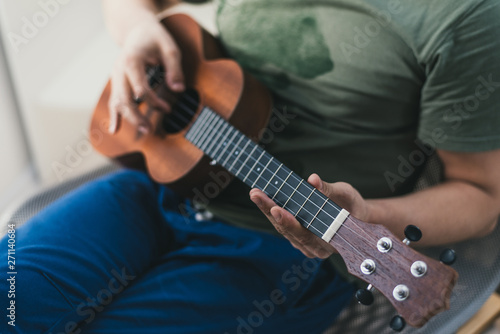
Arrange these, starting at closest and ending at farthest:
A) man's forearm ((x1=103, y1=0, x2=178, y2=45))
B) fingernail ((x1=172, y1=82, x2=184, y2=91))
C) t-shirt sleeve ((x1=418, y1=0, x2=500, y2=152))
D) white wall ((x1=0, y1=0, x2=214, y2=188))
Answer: t-shirt sleeve ((x1=418, y1=0, x2=500, y2=152)), fingernail ((x1=172, y1=82, x2=184, y2=91)), man's forearm ((x1=103, y1=0, x2=178, y2=45)), white wall ((x1=0, y1=0, x2=214, y2=188))

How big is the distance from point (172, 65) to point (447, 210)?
1.61 feet

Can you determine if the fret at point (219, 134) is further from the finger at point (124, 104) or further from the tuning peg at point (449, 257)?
the tuning peg at point (449, 257)

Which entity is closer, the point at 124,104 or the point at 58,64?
the point at 124,104

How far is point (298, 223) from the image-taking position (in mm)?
588

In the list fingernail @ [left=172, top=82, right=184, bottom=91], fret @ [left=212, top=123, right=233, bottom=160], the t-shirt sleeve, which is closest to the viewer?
the t-shirt sleeve


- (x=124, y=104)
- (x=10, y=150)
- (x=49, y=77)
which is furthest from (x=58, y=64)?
(x=124, y=104)

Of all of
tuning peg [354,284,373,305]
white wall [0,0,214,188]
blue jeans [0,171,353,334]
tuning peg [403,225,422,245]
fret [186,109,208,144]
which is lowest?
white wall [0,0,214,188]

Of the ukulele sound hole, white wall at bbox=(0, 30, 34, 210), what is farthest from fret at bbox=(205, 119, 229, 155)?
white wall at bbox=(0, 30, 34, 210)

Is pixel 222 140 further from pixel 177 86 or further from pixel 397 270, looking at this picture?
pixel 397 270

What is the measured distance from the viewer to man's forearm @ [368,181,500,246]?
2.37ft

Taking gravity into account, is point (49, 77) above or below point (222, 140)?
below

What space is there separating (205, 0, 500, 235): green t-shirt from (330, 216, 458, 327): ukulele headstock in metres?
0.25

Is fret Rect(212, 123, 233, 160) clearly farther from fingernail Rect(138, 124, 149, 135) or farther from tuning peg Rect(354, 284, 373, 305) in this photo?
tuning peg Rect(354, 284, 373, 305)

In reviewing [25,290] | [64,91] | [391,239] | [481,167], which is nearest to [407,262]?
[391,239]
